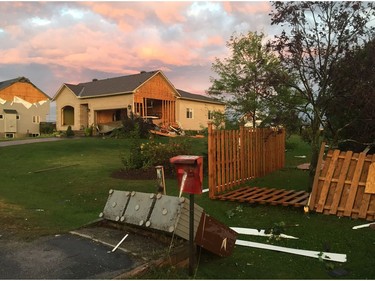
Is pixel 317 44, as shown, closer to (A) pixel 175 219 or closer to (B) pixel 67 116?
(A) pixel 175 219

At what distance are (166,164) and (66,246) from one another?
7.92 m

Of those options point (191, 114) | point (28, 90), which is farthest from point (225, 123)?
point (28, 90)

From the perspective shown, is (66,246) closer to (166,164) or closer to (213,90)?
(166,164)

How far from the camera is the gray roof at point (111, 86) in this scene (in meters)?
34.6

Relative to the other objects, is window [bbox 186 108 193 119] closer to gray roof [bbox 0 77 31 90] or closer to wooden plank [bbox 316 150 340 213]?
gray roof [bbox 0 77 31 90]

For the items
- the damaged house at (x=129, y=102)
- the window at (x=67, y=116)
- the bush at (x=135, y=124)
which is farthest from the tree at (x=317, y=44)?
the window at (x=67, y=116)

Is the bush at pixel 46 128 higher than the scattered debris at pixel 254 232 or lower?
higher

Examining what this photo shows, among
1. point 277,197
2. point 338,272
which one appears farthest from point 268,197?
point 338,272

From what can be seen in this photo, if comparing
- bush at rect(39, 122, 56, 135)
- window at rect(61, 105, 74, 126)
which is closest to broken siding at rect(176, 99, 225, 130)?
window at rect(61, 105, 74, 126)

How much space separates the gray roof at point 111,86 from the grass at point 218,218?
20.2 m

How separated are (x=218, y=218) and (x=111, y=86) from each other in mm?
31646

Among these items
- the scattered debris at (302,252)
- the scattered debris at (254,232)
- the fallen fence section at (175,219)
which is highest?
the fallen fence section at (175,219)

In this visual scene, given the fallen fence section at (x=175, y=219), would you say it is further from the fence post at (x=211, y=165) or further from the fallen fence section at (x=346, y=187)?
the fence post at (x=211, y=165)

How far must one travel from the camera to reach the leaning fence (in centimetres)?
917
